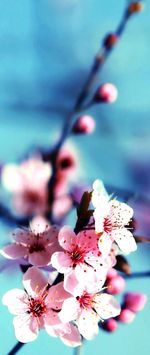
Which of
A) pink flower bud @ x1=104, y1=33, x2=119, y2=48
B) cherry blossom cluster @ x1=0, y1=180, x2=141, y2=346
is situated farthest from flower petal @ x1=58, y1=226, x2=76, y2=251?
pink flower bud @ x1=104, y1=33, x2=119, y2=48

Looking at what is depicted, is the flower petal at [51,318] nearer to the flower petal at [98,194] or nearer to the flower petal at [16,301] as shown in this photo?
the flower petal at [16,301]

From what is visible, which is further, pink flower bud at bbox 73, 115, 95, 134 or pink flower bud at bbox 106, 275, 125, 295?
pink flower bud at bbox 73, 115, 95, 134

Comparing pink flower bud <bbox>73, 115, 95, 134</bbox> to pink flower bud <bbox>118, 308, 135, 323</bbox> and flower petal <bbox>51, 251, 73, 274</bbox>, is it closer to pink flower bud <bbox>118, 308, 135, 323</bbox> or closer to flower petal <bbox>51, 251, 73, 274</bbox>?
pink flower bud <bbox>118, 308, 135, 323</bbox>

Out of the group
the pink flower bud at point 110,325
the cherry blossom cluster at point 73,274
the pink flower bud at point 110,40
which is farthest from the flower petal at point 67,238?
the pink flower bud at point 110,40

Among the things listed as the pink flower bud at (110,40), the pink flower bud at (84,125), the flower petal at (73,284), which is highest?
the pink flower bud at (110,40)

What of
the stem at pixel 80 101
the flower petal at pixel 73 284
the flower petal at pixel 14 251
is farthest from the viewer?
the stem at pixel 80 101

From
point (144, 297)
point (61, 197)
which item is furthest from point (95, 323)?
point (61, 197)

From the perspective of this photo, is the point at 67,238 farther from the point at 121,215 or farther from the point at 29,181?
the point at 29,181

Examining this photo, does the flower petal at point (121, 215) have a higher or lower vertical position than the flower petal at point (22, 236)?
higher
